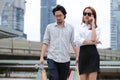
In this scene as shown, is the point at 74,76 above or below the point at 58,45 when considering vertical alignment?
below

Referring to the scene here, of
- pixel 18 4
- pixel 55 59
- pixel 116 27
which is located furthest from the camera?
pixel 18 4

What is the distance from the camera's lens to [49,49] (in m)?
6.47

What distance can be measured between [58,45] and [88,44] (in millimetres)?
644

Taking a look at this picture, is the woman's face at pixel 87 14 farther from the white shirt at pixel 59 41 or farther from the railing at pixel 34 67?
the railing at pixel 34 67

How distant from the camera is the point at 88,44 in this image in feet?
19.3

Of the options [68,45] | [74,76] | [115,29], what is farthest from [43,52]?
[115,29]

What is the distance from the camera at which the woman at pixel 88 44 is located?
5828 millimetres

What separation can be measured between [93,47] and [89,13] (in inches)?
17.4

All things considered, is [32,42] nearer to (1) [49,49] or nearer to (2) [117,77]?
(2) [117,77]

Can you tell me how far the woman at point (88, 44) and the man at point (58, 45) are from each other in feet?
1.52

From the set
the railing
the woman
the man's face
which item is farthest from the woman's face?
the railing

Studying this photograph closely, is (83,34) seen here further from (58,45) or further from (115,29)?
(115,29)

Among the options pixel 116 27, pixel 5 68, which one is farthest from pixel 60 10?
pixel 116 27

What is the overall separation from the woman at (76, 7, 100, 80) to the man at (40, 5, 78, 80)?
0.46m
